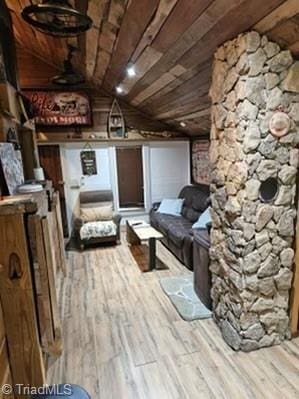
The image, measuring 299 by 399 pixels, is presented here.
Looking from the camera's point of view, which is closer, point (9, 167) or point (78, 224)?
point (9, 167)

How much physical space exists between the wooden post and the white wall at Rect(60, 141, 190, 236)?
14.2ft

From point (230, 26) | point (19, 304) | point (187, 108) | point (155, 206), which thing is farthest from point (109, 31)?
point (155, 206)

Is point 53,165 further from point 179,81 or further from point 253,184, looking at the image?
point 253,184

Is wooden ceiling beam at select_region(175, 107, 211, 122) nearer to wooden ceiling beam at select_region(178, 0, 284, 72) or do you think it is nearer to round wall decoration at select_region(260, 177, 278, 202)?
wooden ceiling beam at select_region(178, 0, 284, 72)

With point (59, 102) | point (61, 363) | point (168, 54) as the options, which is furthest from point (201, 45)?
point (59, 102)

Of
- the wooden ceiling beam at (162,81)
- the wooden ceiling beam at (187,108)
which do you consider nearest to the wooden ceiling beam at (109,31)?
the wooden ceiling beam at (162,81)

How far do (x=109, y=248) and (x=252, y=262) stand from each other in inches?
132

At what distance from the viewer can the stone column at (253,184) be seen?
1.99 metres

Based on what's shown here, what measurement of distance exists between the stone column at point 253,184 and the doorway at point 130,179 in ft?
15.8

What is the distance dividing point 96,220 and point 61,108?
7.13ft

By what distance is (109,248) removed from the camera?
204 inches

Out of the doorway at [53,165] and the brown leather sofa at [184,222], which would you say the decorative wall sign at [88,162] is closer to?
the doorway at [53,165]

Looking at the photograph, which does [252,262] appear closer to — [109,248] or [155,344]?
[155,344]

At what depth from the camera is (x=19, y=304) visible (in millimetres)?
1093
